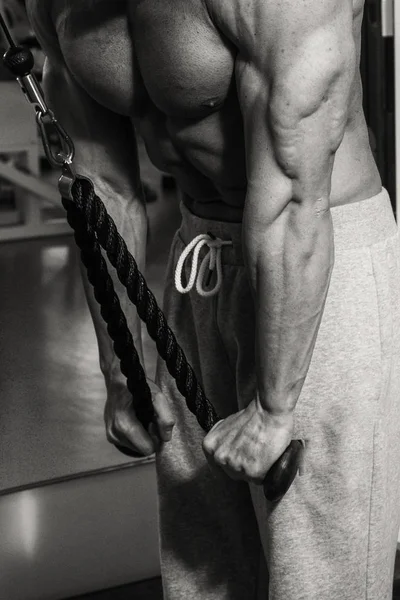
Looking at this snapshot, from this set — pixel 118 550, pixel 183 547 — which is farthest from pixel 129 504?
pixel 183 547

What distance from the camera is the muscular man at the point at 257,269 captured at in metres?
0.98

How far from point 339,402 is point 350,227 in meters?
0.19

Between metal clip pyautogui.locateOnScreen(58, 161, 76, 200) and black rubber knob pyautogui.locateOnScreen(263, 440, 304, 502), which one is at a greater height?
metal clip pyautogui.locateOnScreen(58, 161, 76, 200)

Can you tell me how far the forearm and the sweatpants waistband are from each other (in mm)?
108

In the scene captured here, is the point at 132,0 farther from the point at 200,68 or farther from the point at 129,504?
the point at 129,504

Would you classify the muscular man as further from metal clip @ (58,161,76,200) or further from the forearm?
metal clip @ (58,161,76,200)

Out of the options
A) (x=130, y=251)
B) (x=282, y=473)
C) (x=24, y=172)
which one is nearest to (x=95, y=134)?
(x=130, y=251)

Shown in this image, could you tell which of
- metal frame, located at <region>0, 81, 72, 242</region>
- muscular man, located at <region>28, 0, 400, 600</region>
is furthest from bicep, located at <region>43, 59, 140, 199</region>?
metal frame, located at <region>0, 81, 72, 242</region>

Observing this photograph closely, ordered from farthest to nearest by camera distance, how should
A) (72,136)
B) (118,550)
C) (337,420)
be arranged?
(118,550), (72,136), (337,420)

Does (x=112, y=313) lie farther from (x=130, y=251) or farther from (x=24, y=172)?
(x=24, y=172)

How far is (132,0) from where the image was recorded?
42.3 inches

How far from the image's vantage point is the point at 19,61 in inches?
42.1

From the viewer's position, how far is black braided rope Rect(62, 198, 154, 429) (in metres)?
1.13

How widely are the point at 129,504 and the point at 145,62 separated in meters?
1.39
